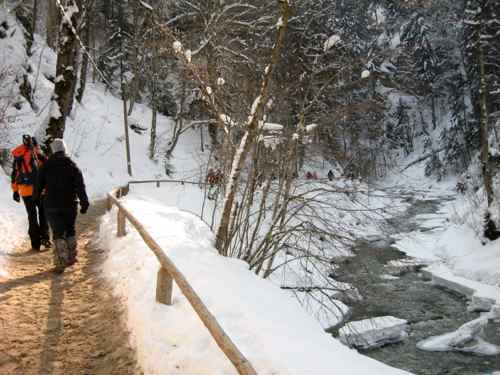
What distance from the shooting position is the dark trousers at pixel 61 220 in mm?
6262

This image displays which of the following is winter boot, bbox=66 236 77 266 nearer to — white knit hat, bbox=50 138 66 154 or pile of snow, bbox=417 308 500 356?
white knit hat, bbox=50 138 66 154

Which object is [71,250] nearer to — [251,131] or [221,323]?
[221,323]

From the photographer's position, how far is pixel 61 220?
6.32 m

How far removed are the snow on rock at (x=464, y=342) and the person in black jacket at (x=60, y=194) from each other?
865cm

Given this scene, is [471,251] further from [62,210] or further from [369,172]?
[62,210]

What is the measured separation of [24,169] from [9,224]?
2185 millimetres

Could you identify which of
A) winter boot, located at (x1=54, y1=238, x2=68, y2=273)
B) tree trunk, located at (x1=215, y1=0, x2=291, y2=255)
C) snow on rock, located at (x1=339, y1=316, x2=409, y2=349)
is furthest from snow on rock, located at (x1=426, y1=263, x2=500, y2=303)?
winter boot, located at (x1=54, y1=238, x2=68, y2=273)

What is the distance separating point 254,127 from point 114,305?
396 cm

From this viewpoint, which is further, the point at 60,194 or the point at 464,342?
the point at 464,342

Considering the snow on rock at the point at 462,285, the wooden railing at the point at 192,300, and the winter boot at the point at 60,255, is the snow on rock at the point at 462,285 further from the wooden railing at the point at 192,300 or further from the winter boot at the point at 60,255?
the winter boot at the point at 60,255

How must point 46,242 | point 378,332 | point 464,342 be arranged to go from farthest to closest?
point 378,332, point 464,342, point 46,242

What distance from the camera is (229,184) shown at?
792 centimetres

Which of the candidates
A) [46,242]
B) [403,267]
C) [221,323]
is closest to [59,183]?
[46,242]

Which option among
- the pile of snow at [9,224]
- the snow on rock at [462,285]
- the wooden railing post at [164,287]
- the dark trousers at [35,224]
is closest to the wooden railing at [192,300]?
the wooden railing post at [164,287]
